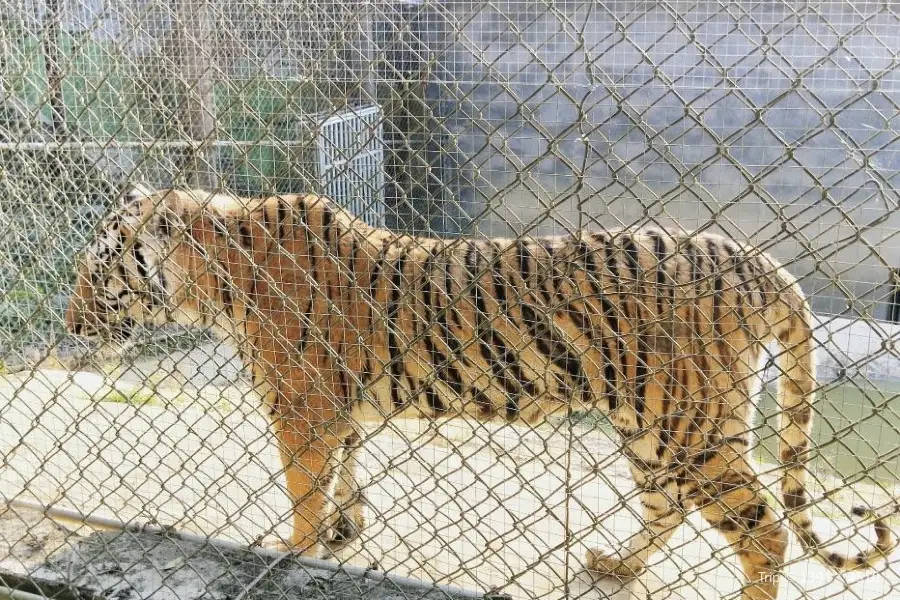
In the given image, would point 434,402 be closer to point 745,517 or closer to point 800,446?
point 745,517

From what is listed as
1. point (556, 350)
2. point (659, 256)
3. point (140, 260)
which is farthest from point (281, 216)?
point (659, 256)

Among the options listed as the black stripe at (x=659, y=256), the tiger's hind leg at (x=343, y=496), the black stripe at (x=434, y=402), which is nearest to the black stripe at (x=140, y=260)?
the tiger's hind leg at (x=343, y=496)

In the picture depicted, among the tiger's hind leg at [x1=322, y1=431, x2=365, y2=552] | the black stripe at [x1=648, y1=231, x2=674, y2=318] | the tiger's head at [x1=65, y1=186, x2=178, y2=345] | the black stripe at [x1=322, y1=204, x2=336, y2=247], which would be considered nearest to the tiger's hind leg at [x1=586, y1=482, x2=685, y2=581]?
the black stripe at [x1=648, y1=231, x2=674, y2=318]

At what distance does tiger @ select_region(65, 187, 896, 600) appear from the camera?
2232 millimetres

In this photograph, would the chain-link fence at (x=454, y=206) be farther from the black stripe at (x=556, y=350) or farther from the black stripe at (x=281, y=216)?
the black stripe at (x=281, y=216)

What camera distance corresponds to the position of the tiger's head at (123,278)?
8.96ft

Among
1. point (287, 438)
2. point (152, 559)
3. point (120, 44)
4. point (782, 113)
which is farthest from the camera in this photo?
point (287, 438)

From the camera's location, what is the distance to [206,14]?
9.53 ft

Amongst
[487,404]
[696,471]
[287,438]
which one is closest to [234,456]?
[287,438]

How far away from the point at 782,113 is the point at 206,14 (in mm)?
2021

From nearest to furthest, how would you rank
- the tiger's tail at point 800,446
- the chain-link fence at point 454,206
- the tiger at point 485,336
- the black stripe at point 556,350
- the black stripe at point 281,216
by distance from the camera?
the chain-link fence at point 454,206 < the tiger's tail at point 800,446 < the tiger at point 485,336 < the black stripe at point 556,350 < the black stripe at point 281,216

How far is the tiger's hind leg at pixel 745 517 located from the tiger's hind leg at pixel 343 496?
1.15m

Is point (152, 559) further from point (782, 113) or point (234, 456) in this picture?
point (782, 113)

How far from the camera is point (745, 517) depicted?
235cm
